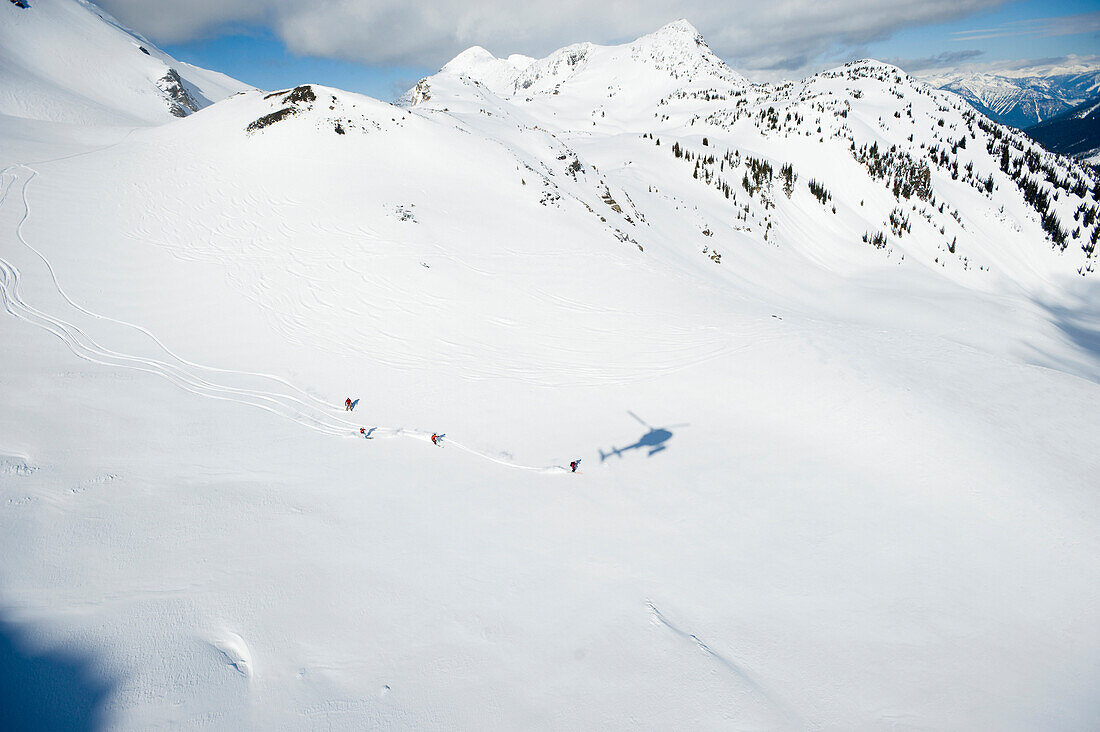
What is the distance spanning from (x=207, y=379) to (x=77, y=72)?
67.1m

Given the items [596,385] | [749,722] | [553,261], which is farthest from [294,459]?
[553,261]

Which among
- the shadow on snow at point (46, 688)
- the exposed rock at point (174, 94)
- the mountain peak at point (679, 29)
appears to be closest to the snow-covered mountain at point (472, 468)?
the shadow on snow at point (46, 688)

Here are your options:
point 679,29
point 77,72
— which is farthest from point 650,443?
point 679,29

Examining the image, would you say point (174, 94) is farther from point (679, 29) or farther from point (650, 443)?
point (679, 29)

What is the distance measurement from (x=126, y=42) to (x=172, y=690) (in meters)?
91.3

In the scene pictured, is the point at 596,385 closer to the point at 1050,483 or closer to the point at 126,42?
the point at 1050,483

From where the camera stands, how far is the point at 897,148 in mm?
49094

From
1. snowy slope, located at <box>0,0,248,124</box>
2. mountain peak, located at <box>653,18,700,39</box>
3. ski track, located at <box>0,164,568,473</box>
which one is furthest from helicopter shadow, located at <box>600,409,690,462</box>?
mountain peak, located at <box>653,18,700,39</box>

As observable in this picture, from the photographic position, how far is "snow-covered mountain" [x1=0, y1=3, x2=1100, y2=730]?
603cm

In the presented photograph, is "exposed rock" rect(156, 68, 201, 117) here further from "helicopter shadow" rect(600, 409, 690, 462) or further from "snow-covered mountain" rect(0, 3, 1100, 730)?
"helicopter shadow" rect(600, 409, 690, 462)

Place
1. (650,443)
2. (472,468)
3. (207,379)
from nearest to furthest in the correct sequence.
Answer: (472,468) < (650,443) < (207,379)

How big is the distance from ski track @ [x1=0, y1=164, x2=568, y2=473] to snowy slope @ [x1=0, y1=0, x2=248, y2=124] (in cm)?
4250

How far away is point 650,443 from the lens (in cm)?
1147

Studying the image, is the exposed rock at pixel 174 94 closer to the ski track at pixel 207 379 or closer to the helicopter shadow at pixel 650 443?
the ski track at pixel 207 379
